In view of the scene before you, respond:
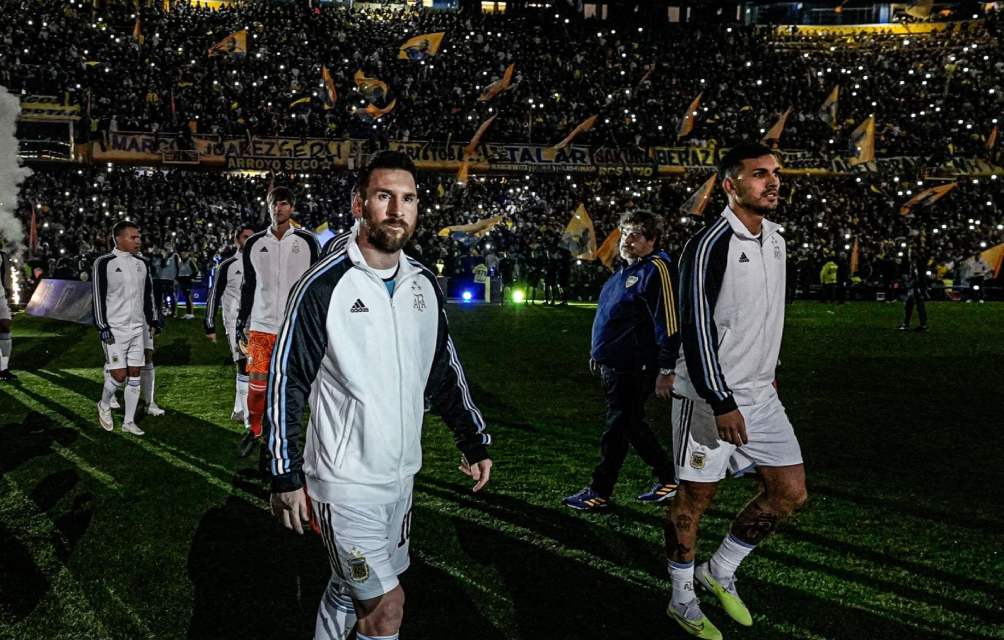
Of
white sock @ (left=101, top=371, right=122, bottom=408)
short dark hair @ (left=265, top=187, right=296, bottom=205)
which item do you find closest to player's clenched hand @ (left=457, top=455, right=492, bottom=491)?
short dark hair @ (left=265, top=187, right=296, bottom=205)

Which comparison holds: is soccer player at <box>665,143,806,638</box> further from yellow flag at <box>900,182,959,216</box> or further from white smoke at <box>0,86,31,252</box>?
yellow flag at <box>900,182,959,216</box>

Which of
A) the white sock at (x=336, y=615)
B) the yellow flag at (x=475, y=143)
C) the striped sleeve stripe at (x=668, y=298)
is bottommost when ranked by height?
the white sock at (x=336, y=615)

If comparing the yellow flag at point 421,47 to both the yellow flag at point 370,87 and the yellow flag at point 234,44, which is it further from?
the yellow flag at point 234,44

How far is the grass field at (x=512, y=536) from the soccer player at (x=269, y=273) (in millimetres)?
892

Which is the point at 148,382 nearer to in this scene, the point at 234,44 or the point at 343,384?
the point at 343,384

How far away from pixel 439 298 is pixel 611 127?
33.1 meters

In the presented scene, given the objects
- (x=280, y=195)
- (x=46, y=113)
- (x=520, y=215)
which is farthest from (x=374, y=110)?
(x=280, y=195)

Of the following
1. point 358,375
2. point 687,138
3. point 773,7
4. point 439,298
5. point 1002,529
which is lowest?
point 1002,529

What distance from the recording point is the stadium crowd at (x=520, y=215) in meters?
27.7

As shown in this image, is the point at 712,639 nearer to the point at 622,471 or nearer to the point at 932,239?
the point at 622,471

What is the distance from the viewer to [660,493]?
20.3 feet

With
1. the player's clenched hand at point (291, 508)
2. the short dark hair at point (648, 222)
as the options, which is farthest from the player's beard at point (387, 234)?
the short dark hair at point (648, 222)

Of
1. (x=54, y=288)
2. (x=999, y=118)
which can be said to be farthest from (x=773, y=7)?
(x=54, y=288)

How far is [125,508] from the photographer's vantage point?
586 centimetres
